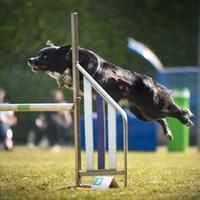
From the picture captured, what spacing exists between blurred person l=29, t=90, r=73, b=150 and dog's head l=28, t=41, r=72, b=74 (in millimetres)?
11089

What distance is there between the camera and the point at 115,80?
7.97 metres

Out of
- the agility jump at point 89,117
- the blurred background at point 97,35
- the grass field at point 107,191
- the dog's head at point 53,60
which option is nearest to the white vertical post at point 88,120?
the agility jump at point 89,117

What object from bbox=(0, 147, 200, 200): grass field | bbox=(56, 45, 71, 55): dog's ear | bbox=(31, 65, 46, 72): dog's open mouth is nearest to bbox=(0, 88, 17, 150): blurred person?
bbox=(0, 147, 200, 200): grass field

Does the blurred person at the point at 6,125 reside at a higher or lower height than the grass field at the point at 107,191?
higher

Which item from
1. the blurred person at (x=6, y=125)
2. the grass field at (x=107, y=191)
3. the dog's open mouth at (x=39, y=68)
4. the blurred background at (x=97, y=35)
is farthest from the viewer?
the blurred background at (x=97, y=35)

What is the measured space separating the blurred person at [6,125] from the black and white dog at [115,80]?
976 centimetres

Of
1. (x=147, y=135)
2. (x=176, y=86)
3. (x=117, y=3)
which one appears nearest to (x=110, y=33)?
(x=117, y=3)

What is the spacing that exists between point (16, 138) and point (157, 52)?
6073mm

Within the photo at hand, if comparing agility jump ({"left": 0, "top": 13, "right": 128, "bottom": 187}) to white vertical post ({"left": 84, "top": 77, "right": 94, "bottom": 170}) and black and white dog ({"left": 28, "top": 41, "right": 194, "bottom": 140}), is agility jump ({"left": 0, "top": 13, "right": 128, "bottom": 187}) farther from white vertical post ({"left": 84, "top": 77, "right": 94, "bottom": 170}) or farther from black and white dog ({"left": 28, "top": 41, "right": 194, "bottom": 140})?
black and white dog ({"left": 28, "top": 41, "right": 194, "bottom": 140})

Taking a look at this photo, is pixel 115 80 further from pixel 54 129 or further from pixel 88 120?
pixel 54 129

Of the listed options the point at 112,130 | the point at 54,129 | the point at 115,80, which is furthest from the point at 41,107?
the point at 54,129

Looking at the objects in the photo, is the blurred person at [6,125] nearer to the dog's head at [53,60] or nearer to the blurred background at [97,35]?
the blurred background at [97,35]

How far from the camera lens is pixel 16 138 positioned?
20.2 meters

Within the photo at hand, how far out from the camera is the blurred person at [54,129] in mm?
19431
